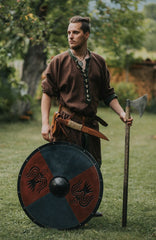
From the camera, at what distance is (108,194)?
4.25 m

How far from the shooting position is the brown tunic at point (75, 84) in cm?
304

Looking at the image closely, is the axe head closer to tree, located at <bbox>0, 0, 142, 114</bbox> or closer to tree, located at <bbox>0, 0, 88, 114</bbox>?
tree, located at <bbox>0, 0, 88, 114</bbox>

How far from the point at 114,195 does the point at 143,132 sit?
5745 mm

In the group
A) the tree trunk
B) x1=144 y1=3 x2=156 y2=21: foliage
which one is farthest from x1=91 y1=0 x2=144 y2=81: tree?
x1=144 y1=3 x2=156 y2=21: foliage

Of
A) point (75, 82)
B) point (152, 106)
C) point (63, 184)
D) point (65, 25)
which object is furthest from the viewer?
point (152, 106)

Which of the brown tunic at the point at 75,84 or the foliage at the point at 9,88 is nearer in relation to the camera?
the brown tunic at the point at 75,84

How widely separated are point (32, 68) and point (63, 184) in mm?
7721

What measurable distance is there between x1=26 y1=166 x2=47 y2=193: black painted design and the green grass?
35cm

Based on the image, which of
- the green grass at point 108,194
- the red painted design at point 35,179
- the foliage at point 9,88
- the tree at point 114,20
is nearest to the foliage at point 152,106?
the tree at point 114,20

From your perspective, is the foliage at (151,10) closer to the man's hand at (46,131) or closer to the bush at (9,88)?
the bush at (9,88)

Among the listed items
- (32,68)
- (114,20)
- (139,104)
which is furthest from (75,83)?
(32,68)

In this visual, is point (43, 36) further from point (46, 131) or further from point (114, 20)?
point (46, 131)

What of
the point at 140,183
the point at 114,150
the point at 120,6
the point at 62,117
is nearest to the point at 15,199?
the point at 62,117

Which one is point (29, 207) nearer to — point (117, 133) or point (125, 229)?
point (125, 229)
